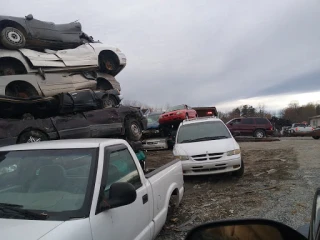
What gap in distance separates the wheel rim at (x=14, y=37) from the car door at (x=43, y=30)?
648 mm

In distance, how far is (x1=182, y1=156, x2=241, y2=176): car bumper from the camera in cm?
709

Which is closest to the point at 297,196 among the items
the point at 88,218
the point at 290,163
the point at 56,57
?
the point at 290,163

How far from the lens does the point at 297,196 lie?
562 centimetres

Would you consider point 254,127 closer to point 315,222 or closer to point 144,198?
point 144,198

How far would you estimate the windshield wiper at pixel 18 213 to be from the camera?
2180mm

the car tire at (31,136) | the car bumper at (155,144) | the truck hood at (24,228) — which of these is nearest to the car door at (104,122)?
the car tire at (31,136)

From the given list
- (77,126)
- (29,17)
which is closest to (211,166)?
(77,126)

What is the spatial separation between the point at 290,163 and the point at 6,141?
8004 millimetres

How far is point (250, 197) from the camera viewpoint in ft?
18.9

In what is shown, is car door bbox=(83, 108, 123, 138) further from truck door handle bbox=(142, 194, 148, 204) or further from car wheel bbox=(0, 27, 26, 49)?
truck door handle bbox=(142, 194, 148, 204)

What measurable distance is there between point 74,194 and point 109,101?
826 centimetres

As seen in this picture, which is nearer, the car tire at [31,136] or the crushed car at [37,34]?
the car tire at [31,136]

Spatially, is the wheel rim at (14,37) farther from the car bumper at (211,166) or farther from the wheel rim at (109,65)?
the car bumper at (211,166)

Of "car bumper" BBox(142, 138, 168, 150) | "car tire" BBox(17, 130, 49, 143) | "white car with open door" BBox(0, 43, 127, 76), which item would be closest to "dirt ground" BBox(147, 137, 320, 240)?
"car tire" BBox(17, 130, 49, 143)
